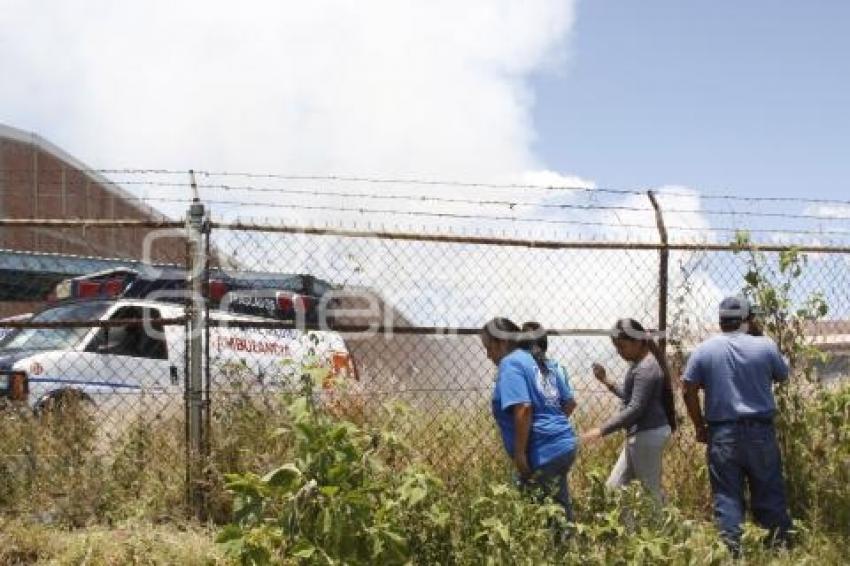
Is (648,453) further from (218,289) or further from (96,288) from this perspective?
(96,288)

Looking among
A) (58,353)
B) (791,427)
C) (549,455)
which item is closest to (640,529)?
(549,455)

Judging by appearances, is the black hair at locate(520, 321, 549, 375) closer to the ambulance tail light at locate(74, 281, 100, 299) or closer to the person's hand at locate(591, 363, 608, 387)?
the person's hand at locate(591, 363, 608, 387)

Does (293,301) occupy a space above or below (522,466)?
above

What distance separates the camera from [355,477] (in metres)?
4.38

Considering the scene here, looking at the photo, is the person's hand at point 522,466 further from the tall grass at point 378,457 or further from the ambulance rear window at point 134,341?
the ambulance rear window at point 134,341

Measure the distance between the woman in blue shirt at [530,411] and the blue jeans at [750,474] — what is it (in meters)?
1.08

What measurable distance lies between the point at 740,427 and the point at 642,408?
593 millimetres

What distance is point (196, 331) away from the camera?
612 cm

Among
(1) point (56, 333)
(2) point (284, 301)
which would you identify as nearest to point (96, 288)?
(1) point (56, 333)

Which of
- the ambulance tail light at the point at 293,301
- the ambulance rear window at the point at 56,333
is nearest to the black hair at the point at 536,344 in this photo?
the ambulance tail light at the point at 293,301

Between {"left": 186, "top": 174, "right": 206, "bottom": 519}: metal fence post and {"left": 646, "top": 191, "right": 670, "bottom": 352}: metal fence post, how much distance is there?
315cm

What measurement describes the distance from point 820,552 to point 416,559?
8.51 feet

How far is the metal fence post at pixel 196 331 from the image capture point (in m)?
6.12

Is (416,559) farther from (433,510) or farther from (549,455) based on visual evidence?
(549,455)
